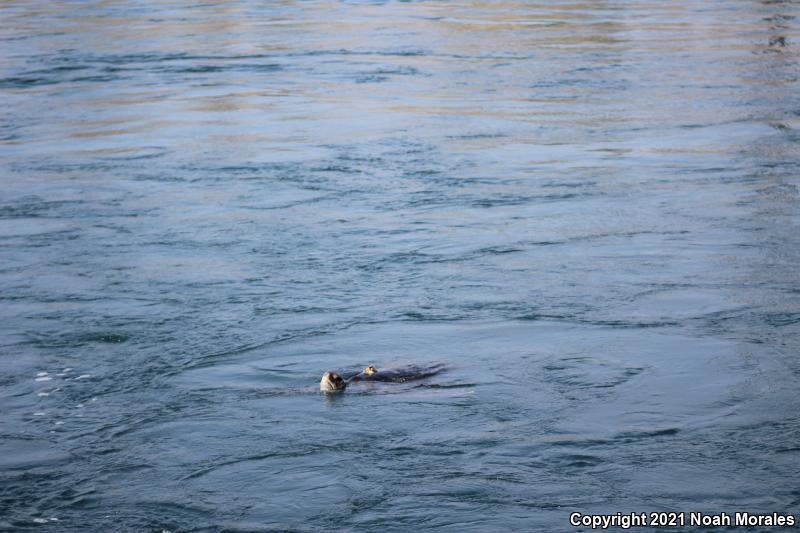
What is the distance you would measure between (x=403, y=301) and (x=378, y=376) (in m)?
1.27

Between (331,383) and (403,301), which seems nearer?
(331,383)

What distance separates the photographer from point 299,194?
10.4 m

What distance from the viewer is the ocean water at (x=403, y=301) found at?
5.24 meters

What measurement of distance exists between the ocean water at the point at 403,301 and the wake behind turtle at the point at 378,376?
A: 0.25 feet

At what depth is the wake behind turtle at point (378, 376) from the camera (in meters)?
6.21

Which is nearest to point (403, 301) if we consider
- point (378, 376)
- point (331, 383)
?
point (378, 376)

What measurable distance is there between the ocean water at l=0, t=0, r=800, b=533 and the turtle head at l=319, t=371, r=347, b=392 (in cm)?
6

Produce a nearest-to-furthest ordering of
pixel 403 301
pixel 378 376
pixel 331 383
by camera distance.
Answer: pixel 331 383, pixel 378 376, pixel 403 301

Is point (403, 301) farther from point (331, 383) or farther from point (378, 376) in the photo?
point (331, 383)

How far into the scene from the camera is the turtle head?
20.3 feet

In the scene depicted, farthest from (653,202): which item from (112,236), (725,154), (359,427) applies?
(359,427)

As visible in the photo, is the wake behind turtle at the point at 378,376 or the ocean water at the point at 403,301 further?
the wake behind turtle at the point at 378,376

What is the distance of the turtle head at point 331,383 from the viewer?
6191 mm

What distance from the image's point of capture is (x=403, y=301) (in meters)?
7.58
